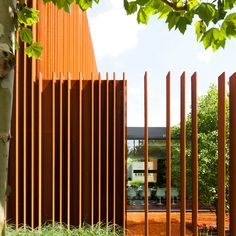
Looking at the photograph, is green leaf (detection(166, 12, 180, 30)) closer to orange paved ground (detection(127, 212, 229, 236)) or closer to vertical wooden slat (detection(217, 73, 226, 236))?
vertical wooden slat (detection(217, 73, 226, 236))

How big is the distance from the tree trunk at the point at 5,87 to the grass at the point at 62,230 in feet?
15.5

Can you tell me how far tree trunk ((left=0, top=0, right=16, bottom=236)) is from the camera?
4.99ft

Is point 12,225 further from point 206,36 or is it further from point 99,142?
point 206,36

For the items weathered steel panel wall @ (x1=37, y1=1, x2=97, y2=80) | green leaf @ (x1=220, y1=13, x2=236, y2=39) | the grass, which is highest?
weathered steel panel wall @ (x1=37, y1=1, x2=97, y2=80)

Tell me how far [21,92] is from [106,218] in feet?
8.07

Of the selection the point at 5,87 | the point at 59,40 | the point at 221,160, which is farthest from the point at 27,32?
the point at 59,40

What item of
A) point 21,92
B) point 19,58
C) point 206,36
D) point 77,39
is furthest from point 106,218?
point 77,39

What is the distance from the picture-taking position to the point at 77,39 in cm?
1242

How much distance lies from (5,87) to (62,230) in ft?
16.9

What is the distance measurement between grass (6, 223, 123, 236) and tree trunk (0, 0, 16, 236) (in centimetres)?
472

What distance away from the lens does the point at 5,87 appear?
1562 millimetres

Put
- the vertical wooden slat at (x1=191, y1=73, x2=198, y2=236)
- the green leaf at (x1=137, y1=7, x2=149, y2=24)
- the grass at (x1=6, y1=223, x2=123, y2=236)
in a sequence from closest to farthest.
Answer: the green leaf at (x1=137, y1=7, x2=149, y2=24)
the vertical wooden slat at (x1=191, y1=73, x2=198, y2=236)
the grass at (x1=6, y1=223, x2=123, y2=236)

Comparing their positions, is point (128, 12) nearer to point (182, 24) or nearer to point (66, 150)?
point (182, 24)

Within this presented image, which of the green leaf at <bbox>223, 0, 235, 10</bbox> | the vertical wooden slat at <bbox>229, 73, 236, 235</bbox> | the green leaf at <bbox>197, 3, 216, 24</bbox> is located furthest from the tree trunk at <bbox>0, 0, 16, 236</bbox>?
the vertical wooden slat at <bbox>229, 73, 236, 235</bbox>
